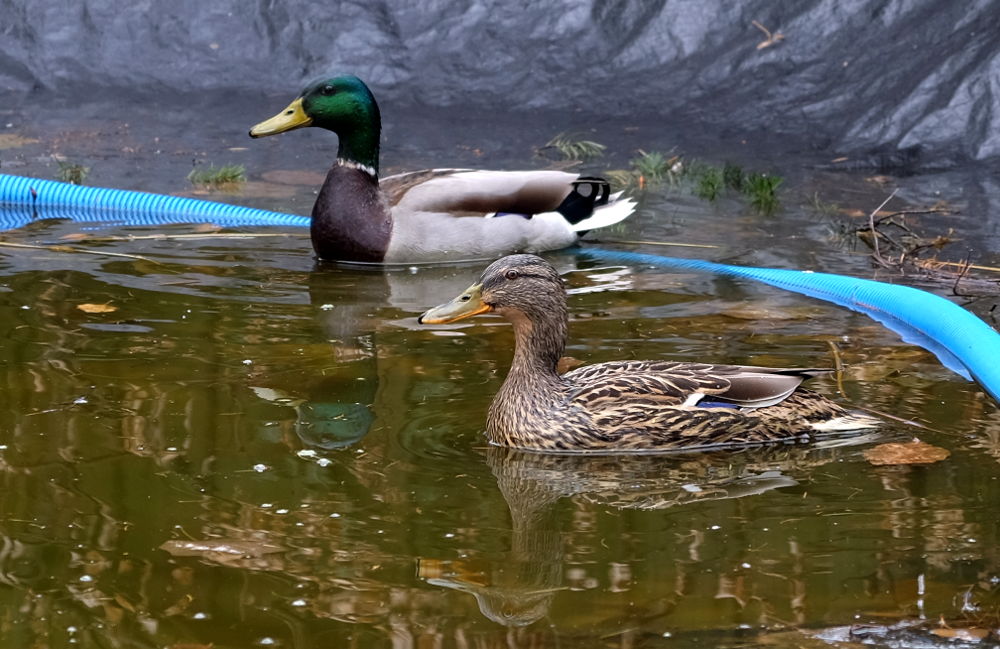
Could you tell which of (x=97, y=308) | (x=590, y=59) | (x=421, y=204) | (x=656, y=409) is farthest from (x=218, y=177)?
(x=656, y=409)

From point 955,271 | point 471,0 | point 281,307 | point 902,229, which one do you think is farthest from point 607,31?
point 281,307

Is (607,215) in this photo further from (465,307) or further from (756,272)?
(465,307)

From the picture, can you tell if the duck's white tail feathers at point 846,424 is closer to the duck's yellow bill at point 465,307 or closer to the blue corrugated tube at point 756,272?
the blue corrugated tube at point 756,272

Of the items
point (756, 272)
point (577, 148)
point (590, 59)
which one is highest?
point (590, 59)

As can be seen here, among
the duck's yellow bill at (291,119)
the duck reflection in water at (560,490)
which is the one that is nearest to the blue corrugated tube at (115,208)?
the duck's yellow bill at (291,119)

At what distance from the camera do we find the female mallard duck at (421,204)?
8.38m

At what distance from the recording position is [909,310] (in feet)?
22.1

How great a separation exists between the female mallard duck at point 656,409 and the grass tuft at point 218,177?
4.79m

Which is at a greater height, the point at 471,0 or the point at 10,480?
the point at 471,0

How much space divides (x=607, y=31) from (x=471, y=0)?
108 centimetres

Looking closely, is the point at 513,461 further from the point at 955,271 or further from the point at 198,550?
the point at 955,271

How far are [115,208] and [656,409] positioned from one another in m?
4.86

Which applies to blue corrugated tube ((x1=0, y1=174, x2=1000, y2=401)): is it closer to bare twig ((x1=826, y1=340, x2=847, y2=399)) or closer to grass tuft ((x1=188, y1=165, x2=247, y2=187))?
bare twig ((x1=826, y1=340, x2=847, y2=399))

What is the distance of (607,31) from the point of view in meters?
11.6
